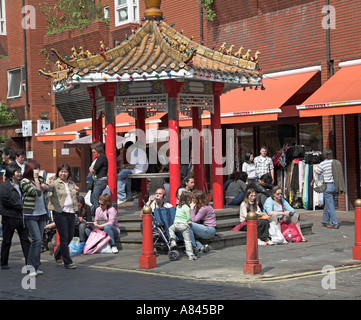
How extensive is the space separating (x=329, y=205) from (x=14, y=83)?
68.8 feet

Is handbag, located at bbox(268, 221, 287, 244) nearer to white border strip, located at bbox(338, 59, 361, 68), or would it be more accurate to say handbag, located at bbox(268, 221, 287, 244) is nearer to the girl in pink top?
the girl in pink top

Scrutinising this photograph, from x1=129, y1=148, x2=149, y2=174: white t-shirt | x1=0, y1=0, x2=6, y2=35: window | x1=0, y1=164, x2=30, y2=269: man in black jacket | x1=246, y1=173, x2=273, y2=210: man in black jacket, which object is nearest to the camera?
x1=0, y1=164, x2=30, y2=269: man in black jacket

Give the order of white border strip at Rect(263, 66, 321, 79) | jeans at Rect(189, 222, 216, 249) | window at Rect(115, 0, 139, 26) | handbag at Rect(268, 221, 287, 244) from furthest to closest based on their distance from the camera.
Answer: window at Rect(115, 0, 139, 26) → white border strip at Rect(263, 66, 321, 79) → handbag at Rect(268, 221, 287, 244) → jeans at Rect(189, 222, 216, 249)

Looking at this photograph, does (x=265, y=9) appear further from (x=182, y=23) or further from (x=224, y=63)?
(x=224, y=63)

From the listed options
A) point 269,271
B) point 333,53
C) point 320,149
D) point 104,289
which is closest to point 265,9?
point 333,53

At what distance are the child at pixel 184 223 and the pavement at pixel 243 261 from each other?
240mm

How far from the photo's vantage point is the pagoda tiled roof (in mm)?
13539

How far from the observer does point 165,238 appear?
12.1m

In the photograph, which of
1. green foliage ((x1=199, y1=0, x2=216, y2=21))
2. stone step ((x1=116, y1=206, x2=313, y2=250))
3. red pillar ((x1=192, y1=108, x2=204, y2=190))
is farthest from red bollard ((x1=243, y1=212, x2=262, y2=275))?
green foliage ((x1=199, y1=0, x2=216, y2=21))

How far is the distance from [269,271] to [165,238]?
98.3 inches

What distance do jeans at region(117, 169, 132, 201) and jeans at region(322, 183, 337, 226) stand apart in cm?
529

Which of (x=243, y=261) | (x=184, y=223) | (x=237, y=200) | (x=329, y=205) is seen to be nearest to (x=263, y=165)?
(x=237, y=200)

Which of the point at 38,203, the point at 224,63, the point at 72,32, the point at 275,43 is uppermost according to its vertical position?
the point at 72,32

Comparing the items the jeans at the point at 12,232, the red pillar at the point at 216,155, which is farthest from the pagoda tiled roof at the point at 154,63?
the jeans at the point at 12,232
